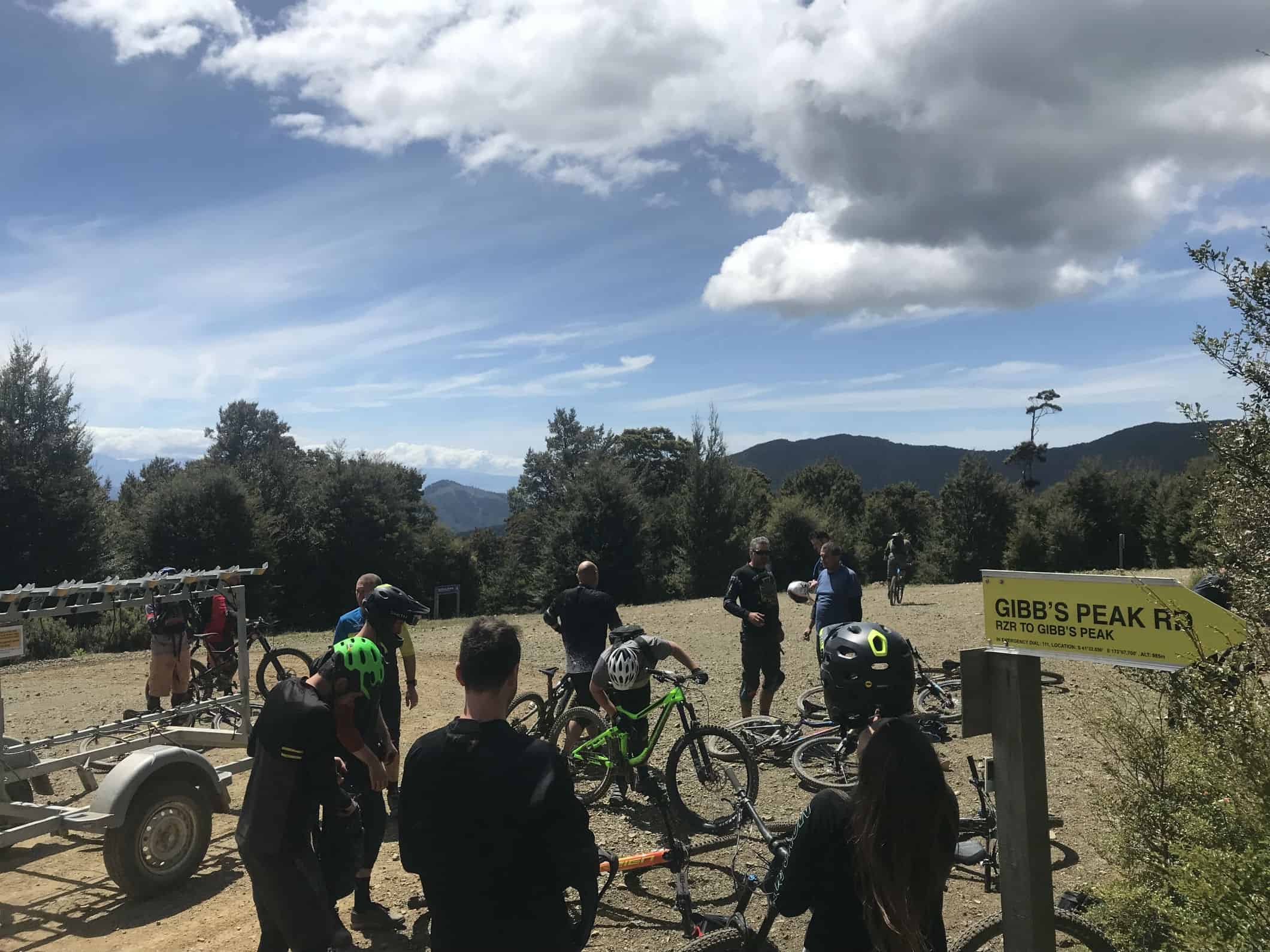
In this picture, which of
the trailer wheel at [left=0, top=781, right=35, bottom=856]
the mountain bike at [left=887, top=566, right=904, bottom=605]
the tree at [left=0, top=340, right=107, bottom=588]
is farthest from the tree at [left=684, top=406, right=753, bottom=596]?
the trailer wheel at [left=0, top=781, right=35, bottom=856]

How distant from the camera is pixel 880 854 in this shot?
2.22 meters

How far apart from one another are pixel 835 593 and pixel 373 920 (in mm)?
5323

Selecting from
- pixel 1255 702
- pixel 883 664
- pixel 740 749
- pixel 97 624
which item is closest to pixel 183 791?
pixel 740 749

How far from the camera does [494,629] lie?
2.79m

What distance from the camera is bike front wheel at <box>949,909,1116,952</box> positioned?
3.42 meters

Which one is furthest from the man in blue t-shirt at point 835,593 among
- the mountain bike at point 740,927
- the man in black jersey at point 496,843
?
the man in black jersey at point 496,843

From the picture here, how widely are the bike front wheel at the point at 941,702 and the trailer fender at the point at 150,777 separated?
679cm

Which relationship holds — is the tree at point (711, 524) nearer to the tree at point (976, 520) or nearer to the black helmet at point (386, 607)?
the tree at point (976, 520)

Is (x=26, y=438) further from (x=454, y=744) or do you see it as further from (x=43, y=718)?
(x=454, y=744)

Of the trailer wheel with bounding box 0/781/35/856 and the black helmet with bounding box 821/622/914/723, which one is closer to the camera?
the black helmet with bounding box 821/622/914/723

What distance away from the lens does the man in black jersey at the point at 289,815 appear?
12.3 feet

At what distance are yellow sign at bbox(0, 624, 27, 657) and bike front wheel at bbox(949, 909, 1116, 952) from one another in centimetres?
580

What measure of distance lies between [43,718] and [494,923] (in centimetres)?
1104

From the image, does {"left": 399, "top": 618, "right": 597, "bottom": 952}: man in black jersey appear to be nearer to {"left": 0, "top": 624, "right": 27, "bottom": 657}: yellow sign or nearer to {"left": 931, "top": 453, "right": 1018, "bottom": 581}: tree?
{"left": 0, "top": 624, "right": 27, "bottom": 657}: yellow sign
